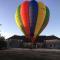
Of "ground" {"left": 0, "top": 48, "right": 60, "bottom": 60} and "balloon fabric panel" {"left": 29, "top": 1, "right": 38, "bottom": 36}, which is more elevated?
"balloon fabric panel" {"left": 29, "top": 1, "right": 38, "bottom": 36}

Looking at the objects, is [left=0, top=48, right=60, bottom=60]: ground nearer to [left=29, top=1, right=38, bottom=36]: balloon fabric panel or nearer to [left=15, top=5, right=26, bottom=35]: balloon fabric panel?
[left=29, top=1, right=38, bottom=36]: balloon fabric panel

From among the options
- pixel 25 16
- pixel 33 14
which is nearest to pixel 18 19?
pixel 25 16

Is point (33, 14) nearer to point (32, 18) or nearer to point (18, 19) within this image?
point (32, 18)

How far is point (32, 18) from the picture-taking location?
54.2 meters

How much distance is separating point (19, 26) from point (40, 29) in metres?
4.17

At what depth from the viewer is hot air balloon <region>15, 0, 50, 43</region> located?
54094 mm

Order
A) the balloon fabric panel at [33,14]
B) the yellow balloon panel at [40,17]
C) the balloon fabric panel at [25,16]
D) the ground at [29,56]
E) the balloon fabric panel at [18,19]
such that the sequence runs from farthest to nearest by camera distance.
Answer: the balloon fabric panel at [18,19], the balloon fabric panel at [33,14], the yellow balloon panel at [40,17], the balloon fabric panel at [25,16], the ground at [29,56]

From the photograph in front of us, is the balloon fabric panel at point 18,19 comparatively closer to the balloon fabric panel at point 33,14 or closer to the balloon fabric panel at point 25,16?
the balloon fabric panel at point 25,16

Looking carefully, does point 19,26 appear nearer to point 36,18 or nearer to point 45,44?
point 36,18

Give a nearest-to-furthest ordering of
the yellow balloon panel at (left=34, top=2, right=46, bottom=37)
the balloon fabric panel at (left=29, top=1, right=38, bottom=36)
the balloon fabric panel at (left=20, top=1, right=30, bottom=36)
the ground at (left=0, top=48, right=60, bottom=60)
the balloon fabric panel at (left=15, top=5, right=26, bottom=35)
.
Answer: the ground at (left=0, top=48, right=60, bottom=60), the balloon fabric panel at (left=20, top=1, right=30, bottom=36), the yellow balloon panel at (left=34, top=2, right=46, bottom=37), the balloon fabric panel at (left=29, top=1, right=38, bottom=36), the balloon fabric panel at (left=15, top=5, right=26, bottom=35)

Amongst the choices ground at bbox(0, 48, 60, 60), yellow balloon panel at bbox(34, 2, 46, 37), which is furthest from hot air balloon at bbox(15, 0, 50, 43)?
ground at bbox(0, 48, 60, 60)

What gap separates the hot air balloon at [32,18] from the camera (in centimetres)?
5409

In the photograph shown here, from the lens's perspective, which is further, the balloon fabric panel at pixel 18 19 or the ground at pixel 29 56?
the balloon fabric panel at pixel 18 19

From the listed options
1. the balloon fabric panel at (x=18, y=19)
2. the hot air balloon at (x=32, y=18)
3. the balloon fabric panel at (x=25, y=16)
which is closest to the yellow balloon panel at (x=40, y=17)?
the hot air balloon at (x=32, y=18)
